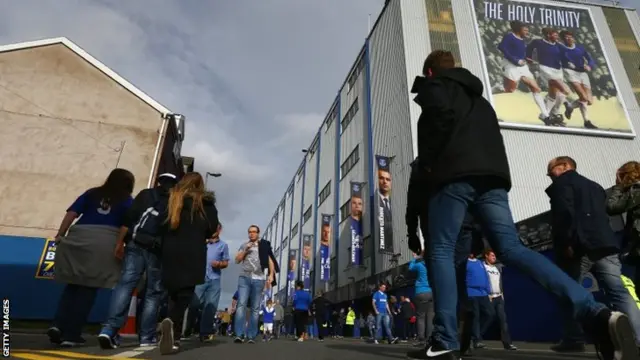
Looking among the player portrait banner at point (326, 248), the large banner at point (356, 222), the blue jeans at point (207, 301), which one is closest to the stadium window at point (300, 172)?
the player portrait banner at point (326, 248)

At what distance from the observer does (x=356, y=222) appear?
27578mm

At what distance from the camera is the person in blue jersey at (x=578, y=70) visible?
24891 mm

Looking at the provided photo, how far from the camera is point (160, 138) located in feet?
50.0

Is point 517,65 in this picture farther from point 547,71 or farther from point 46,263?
point 46,263

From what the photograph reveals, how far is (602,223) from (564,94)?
24.3 meters

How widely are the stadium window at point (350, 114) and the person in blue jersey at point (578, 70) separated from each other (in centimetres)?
1316

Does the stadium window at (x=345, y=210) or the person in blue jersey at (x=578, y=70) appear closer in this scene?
the person in blue jersey at (x=578, y=70)

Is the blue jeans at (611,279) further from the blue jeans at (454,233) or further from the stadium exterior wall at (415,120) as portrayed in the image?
the stadium exterior wall at (415,120)

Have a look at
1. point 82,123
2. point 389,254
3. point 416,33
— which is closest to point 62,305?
point 82,123

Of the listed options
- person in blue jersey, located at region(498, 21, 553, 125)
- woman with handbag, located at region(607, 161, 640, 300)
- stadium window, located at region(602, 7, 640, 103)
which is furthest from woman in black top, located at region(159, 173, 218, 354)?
stadium window, located at region(602, 7, 640, 103)

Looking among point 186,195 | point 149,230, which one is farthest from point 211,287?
point 186,195

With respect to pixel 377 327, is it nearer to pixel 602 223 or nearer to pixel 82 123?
pixel 602 223

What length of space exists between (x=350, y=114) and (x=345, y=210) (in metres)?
7.27

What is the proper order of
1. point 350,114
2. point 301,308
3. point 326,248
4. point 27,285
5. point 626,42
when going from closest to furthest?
1. point 27,285
2. point 301,308
3. point 626,42
4. point 350,114
5. point 326,248
